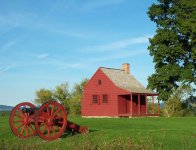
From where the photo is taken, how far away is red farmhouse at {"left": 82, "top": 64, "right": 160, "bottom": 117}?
43938 mm

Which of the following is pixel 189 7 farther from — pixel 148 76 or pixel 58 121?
pixel 58 121

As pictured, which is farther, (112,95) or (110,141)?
(112,95)

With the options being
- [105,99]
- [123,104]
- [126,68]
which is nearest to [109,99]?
[105,99]

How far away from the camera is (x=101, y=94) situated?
45781 millimetres

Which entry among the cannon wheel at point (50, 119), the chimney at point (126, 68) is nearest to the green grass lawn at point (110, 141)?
the cannon wheel at point (50, 119)

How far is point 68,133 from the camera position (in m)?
17.2

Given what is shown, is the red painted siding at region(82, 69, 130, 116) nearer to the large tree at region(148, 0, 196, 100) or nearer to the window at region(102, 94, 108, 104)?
the window at region(102, 94, 108, 104)

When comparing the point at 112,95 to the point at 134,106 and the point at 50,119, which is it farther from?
the point at 50,119

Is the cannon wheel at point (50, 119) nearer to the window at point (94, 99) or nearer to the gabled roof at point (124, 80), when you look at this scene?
the gabled roof at point (124, 80)

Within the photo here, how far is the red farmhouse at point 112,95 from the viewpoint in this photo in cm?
4394

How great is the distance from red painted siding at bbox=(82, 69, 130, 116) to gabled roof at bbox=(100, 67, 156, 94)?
26.0 inches

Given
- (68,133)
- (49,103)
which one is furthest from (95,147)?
(68,133)

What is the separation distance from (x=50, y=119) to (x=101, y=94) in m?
30.6

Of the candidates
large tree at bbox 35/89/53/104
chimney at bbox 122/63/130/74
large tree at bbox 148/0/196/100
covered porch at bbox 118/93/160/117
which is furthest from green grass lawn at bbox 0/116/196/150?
large tree at bbox 35/89/53/104
